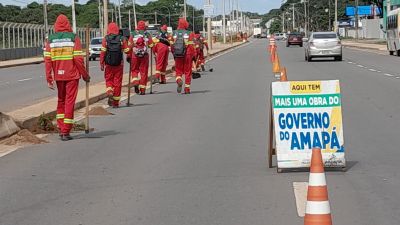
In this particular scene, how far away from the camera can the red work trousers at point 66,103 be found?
11391 millimetres

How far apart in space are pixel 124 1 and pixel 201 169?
566 feet

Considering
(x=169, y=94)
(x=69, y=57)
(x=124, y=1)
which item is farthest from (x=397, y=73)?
(x=124, y=1)

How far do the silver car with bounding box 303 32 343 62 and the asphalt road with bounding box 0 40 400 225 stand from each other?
22.1 meters

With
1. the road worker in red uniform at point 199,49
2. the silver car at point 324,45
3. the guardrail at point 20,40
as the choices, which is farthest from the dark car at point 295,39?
the road worker in red uniform at point 199,49

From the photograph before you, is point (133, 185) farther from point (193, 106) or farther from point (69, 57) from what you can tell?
point (193, 106)

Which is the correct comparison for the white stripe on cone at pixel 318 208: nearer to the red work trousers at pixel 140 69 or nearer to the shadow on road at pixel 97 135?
the shadow on road at pixel 97 135

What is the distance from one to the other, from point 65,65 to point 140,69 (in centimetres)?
807

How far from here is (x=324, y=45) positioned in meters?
37.2

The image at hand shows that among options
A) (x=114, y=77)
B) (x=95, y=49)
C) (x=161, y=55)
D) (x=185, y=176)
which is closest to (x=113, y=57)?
(x=114, y=77)

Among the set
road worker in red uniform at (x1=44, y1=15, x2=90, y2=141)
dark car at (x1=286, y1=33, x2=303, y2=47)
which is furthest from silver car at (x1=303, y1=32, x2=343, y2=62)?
dark car at (x1=286, y1=33, x2=303, y2=47)

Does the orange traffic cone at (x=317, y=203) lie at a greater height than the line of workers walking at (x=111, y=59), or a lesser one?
lesser

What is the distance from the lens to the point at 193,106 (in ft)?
54.0

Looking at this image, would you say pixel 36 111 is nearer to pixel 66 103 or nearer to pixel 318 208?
pixel 66 103

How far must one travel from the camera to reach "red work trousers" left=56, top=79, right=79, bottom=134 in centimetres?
1139
